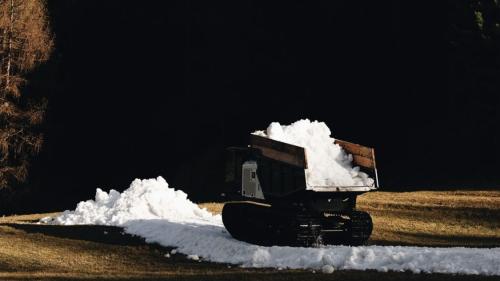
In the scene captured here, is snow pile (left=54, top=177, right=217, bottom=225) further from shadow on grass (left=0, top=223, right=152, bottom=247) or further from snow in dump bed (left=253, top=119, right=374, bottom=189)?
snow in dump bed (left=253, top=119, right=374, bottom=189)

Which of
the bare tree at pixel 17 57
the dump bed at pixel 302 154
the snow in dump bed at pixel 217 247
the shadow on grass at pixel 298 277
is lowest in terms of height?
the shadow on grass at pixel 298 277

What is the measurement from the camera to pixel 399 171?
123ft

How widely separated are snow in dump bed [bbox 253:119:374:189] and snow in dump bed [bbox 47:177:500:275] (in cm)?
148

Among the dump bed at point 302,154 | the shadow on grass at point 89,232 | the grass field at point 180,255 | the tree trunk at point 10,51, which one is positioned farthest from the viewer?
the tree trunk at point 10,51

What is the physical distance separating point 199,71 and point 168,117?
3.87 m

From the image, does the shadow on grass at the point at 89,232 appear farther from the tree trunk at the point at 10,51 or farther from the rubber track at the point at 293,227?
the tree trunk at the point at 10,51

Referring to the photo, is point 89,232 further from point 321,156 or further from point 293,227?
point 321,156

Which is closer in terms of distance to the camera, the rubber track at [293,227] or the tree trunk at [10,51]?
the rubber track at [293,227]

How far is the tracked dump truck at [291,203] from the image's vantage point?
1522cm

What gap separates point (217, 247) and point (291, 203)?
2.04 m

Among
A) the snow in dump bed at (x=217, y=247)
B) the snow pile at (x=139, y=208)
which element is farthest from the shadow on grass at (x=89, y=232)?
the snow pile at (x=139, y=208)

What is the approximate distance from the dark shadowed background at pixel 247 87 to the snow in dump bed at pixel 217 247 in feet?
46.6

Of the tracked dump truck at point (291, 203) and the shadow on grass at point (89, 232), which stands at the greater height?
the tracked dump truck at point (291, 203)

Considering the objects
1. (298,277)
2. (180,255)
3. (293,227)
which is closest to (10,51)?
(180,255)
